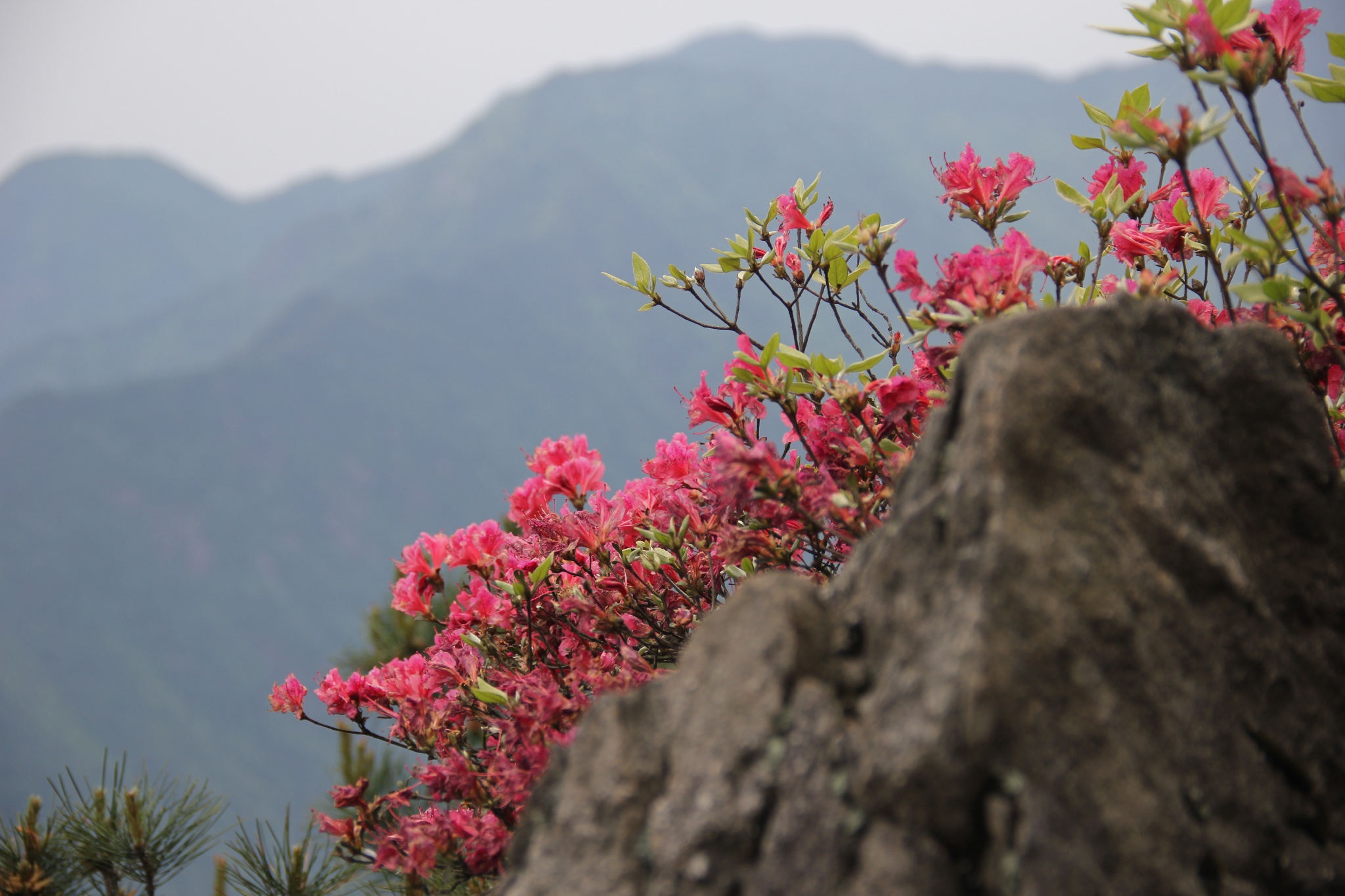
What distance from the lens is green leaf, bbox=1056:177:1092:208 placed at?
2035mm

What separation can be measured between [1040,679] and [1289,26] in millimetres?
1548

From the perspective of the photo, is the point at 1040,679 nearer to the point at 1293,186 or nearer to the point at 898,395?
the point at 898,395

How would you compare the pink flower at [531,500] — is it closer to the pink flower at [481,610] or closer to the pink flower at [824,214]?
the pink flower at [481,610]

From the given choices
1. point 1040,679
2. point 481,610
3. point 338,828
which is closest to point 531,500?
point 481,610

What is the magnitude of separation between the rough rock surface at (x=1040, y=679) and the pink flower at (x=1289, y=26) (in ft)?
2.45

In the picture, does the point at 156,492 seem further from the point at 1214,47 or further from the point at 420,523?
the point at 1214,47

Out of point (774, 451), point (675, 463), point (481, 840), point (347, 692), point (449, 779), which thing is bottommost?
point (481, 840)

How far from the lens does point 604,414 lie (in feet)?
212

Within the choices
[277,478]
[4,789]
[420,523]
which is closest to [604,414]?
[420,523]

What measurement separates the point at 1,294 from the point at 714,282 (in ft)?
259

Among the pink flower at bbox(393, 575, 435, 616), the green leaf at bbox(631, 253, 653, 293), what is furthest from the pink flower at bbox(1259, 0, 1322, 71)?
the pink flower at bbox(393, 575, 435, 616)

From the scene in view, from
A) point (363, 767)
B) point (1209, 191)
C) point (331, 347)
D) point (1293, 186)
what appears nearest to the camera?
point (1293, 186)

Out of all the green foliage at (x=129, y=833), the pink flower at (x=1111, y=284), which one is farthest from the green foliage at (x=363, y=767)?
the pink flower at (x=1111, y=284)

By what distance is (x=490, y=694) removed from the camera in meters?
1.67
